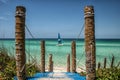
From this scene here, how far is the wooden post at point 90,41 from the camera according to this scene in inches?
327

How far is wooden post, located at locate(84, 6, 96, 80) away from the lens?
27.2ft

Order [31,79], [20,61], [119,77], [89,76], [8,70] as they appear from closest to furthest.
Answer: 1. [89,76]
2. [20,61]
3. [31,79]
4. [119,77]
5. [8,70]

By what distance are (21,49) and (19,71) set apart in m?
0.70

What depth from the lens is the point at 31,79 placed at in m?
9.75

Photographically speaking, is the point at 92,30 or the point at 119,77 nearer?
the point at 92,30

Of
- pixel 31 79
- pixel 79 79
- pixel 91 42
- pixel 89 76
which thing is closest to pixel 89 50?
pixel 91 42

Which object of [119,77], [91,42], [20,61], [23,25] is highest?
[23,25]

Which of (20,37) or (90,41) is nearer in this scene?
(90,41)

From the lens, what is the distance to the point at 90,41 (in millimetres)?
8312

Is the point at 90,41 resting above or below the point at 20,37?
below

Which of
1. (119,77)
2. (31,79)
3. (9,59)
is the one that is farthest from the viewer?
(9,59)

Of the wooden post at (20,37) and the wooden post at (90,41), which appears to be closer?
the wooden post at (90,41)

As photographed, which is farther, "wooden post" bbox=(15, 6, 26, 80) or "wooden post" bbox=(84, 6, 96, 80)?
"wooden post" bbox=(15, 6, 26, 80)

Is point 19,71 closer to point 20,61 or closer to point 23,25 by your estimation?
point 20,61
